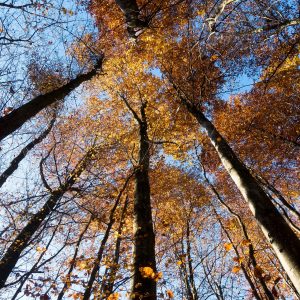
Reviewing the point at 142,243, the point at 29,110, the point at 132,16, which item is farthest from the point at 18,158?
the point at 142,243

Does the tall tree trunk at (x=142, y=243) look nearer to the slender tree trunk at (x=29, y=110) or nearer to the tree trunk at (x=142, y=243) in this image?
the tree trunk at (x=142, y=243)

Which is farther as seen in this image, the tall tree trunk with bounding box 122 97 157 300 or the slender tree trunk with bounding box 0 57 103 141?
the slender tree trunk with bounding box 0 57 103 141

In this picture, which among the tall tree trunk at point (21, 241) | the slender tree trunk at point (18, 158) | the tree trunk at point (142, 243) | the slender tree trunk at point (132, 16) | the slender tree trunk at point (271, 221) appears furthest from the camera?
the slender tree trunk at point (18, 158)

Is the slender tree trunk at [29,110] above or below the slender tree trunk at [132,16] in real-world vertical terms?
below

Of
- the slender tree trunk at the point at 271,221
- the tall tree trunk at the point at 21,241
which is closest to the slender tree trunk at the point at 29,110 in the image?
the tall tree trunk at the point at 21,241

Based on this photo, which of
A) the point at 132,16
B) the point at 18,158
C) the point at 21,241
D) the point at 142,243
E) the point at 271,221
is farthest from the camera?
the point at 18,158

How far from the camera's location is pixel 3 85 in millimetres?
5895

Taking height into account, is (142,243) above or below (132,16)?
below

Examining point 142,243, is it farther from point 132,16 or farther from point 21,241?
point 132,16

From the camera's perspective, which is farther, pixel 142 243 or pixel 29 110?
pixel 29 110

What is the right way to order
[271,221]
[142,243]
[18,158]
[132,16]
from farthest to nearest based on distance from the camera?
[18,158] < [132,16] < [142,243] < [271,221]

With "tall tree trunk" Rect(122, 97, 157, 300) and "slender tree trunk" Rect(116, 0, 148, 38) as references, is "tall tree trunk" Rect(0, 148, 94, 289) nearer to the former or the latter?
"tall tree trunk" Rect(122, 97, 157, 300)

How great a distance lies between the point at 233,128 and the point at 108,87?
7.42 m

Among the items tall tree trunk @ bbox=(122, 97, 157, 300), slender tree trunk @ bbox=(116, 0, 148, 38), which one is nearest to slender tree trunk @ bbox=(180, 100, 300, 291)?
tall tree trunk @ bbox=(122, 97, 157, 300)
